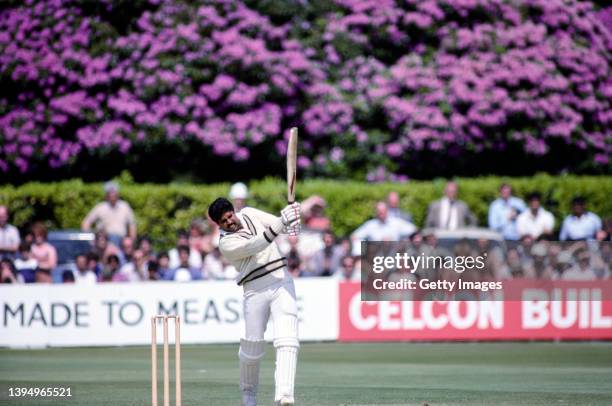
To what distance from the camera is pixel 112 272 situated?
1822cm

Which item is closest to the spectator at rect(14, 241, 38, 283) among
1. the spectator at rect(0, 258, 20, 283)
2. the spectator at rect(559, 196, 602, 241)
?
the spectator at rect(0, 258, 20, 283)

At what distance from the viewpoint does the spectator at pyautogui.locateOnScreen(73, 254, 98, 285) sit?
18125 mm

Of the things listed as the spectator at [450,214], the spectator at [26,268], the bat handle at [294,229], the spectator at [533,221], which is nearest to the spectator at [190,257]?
the spectator at [26,268]

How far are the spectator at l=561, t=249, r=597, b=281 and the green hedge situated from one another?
21.0 feet

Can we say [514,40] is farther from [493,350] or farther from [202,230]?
[493,350]

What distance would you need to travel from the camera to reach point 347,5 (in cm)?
2612

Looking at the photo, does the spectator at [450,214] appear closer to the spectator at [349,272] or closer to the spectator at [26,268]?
the spectator at [349,272]

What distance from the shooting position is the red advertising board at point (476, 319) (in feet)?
58.0

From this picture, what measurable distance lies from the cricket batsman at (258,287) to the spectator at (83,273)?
7944 mm

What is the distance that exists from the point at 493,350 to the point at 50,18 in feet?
42.1

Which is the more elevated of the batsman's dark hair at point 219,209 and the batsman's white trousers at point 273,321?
the batsman's dark hair at point 219,209

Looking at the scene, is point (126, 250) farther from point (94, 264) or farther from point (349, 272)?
point (349, 272)

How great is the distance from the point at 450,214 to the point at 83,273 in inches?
228

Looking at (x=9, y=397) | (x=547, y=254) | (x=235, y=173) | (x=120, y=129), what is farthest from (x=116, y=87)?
(x=9, y=397)
